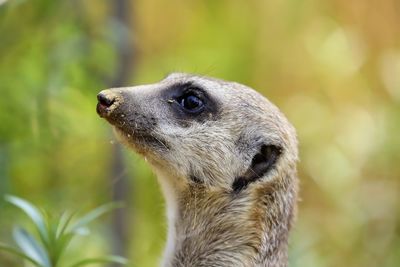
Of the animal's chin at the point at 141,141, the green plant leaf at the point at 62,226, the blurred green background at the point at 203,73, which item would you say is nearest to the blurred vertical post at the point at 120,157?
the blurred green background at the point at 203,73

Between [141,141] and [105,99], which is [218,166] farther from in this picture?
[105,99]

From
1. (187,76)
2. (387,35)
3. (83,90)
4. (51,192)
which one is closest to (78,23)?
(83,90)

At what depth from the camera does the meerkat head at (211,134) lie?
337 centimetres

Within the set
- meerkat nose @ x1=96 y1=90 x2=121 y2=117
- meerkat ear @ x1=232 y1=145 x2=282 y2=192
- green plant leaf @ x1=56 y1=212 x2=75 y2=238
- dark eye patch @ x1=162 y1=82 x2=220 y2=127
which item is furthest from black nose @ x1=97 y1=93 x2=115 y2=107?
meerkat ear @ x1=232 y1=145 x2=282 y2=192

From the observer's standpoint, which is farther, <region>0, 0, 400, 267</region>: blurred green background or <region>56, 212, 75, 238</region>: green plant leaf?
<region>0, 0, 400, 267</region>: blurred green background

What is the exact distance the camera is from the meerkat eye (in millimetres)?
3451

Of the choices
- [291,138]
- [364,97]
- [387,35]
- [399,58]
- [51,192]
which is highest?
[387,35]

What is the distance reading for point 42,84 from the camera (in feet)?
13.9

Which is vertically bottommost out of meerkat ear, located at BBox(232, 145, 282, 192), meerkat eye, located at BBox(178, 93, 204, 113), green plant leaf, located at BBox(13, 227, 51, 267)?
green plant leaf, located at BBox(13, 227, 51, 267)

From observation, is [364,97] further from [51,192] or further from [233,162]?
[233,162]

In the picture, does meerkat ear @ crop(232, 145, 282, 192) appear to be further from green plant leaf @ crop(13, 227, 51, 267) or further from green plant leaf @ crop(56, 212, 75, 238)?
green plant leaf @ crop(13, 227, 51, 267)

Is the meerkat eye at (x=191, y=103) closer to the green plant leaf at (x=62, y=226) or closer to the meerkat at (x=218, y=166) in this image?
the meerkat at (x=218, y=166)

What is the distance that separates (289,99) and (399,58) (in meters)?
1.57

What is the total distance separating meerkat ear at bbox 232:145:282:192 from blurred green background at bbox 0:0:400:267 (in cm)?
50
